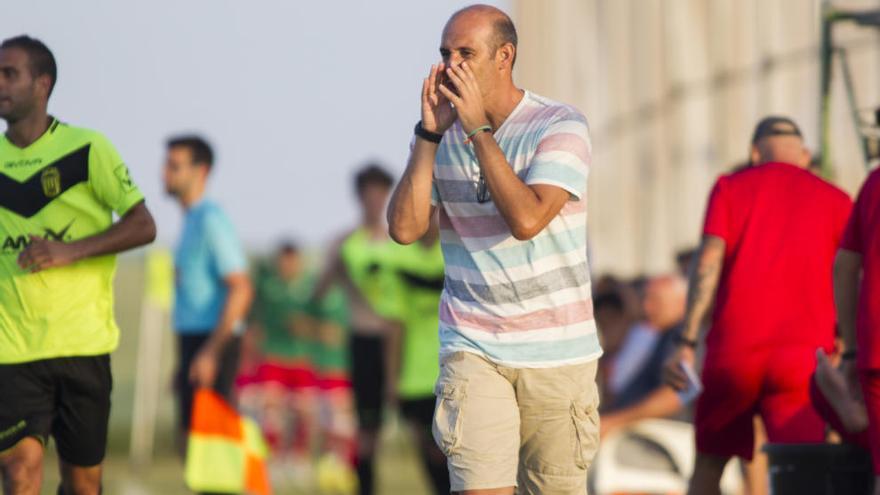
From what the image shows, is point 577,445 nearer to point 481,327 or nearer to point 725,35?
point 481,327

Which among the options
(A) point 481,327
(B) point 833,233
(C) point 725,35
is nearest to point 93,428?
(A) point 481,327

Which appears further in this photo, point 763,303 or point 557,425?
point 763,303

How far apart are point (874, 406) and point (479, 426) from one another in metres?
1.41

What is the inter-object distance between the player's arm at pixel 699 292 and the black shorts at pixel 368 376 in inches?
205

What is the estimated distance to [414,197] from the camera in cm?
679

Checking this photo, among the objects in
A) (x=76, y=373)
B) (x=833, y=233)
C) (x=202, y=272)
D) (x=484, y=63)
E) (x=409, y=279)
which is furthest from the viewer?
(x=409, y=279)

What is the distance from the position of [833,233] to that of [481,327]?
262 centimetres

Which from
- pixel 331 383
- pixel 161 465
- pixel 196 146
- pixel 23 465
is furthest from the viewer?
pixel 331 383

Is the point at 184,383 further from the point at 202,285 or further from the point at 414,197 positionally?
the point at 414,197

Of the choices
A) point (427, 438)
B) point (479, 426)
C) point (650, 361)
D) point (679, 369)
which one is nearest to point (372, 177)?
point (427, 438)

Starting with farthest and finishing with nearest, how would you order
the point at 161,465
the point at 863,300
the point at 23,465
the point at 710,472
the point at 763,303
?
the point at 161,465 → the point at 710,472 → the point at 763,303 → the point at 23,465 → the point at 863,300

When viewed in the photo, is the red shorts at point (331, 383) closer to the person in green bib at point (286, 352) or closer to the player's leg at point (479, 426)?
the person in green bib at point (286, 352)

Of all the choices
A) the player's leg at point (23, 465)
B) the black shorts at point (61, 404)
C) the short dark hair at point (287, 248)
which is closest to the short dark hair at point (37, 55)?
the black shorts at point (61, 404)

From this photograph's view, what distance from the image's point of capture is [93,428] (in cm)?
823
